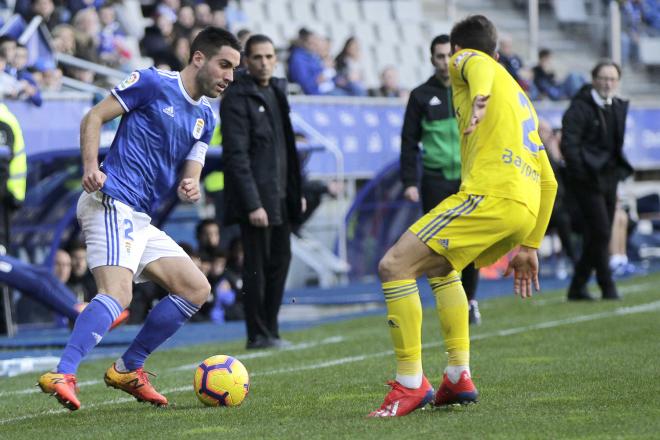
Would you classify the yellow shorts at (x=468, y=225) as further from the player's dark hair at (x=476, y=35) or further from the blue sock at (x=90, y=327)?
the blue sock at (x=90, y=327)

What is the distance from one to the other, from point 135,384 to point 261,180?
11.7ft

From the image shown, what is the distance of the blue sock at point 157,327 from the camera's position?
7129mm

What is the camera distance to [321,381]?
805cm

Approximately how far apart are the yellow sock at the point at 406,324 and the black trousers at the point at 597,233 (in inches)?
287

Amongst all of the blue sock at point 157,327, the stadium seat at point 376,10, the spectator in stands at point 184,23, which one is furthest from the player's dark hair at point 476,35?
the stadium seat at point 376,10

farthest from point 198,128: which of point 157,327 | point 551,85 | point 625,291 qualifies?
point 551,85

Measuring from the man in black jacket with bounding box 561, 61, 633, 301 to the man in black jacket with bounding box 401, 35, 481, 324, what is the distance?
261 cm

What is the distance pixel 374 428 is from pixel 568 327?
534 cm

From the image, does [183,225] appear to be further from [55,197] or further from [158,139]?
[158,139]

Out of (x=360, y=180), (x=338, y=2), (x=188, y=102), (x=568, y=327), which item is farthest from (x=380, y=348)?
(x=338, y=2)

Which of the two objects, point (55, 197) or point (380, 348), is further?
point (55, 197)

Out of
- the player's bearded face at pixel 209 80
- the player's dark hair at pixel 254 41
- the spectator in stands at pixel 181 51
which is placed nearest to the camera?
the player's bearded face at pixel 209 80

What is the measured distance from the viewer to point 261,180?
10.4m

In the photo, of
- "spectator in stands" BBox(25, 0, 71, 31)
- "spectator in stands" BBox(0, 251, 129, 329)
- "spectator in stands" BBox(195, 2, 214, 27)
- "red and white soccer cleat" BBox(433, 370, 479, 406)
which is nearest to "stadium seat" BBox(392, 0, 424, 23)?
"spectator in stands" BBox(195, 2, 214, 27)
